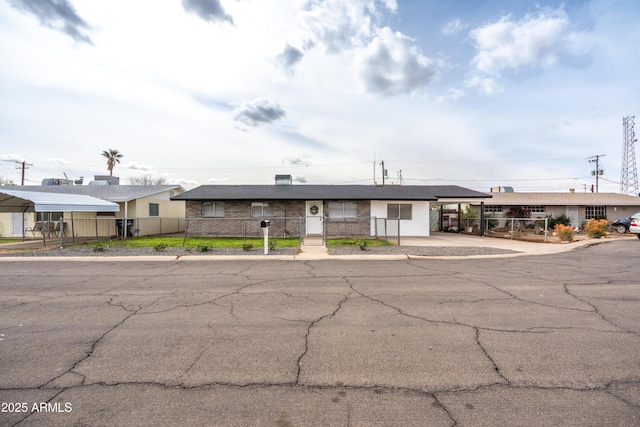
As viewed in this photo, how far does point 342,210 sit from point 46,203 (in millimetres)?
15959

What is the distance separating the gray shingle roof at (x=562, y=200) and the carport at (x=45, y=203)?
1181 inches

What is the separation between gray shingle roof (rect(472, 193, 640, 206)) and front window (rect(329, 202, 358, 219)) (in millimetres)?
14707

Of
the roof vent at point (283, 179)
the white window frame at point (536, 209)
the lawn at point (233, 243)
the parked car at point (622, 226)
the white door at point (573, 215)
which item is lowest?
the lawn at point (233, 243)

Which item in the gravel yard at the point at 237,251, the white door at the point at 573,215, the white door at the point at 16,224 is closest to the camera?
the gravel yard at the point at 237,251

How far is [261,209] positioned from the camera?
21797mm

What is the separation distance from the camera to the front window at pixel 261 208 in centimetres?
2172

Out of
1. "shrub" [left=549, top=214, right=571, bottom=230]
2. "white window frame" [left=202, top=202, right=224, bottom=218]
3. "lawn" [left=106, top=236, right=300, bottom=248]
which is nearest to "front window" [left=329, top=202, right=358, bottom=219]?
"lawn" [left=106, top=236, right=300, bottom=248]

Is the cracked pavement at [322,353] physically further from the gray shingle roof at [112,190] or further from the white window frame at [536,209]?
the white window frame at [536,209]

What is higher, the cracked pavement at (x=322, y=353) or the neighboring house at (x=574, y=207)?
the neighboring house at (x=574, y=207)

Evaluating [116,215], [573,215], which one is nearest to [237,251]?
[116,215]

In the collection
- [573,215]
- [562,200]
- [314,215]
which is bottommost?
[573,215]

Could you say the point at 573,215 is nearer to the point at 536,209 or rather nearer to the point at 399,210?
the point at 536,209

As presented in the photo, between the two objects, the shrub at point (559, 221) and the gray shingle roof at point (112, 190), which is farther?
the shrub at point (559, 221)

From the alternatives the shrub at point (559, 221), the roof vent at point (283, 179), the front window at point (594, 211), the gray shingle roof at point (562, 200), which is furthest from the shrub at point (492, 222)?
the roof vent at point (283, 179)
